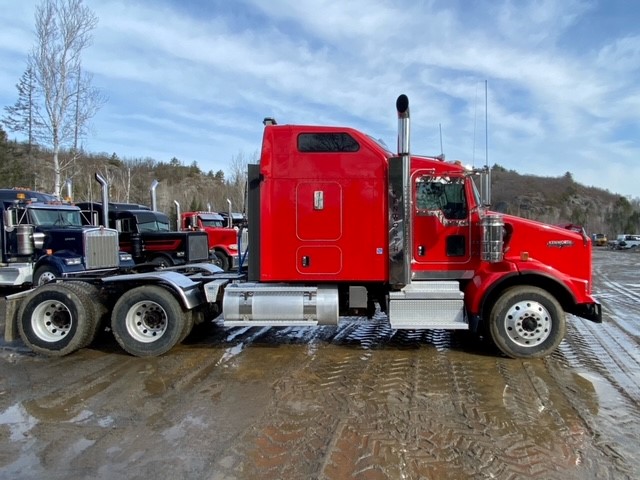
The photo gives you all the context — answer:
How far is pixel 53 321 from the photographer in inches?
270

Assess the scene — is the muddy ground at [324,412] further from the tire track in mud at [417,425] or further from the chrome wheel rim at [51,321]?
the chrome wheel rim at [51,321]

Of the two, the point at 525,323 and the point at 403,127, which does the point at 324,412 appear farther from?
the point at 403,127

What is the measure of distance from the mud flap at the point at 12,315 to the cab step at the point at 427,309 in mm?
5149

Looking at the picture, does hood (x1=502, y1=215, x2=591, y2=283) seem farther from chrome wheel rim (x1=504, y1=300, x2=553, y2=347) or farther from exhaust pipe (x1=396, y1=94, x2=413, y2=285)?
exhaust pipe (x1=396, y1=94, x2=413, y2=285)

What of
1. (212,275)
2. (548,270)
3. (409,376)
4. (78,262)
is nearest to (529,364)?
(548,270)

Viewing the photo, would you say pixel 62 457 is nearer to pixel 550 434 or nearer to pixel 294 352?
pixel 294 352

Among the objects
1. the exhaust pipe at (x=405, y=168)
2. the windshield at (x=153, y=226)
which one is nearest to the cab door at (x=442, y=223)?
the exhaust pipe at (x=405, y=168)

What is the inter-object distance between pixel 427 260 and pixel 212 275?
10.8 feet

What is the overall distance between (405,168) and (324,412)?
3.20 m

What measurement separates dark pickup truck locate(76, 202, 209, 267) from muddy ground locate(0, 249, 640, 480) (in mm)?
8360

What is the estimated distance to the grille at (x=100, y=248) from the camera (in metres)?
12.0

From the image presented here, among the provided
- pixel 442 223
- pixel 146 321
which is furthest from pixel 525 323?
pixel 146 321

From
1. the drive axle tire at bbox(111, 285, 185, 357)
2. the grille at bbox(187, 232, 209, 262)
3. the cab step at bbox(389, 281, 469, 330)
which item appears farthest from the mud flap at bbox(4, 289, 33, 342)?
the grille at bbox(187, 232, 209, 262)

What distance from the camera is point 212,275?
759 centimetres
